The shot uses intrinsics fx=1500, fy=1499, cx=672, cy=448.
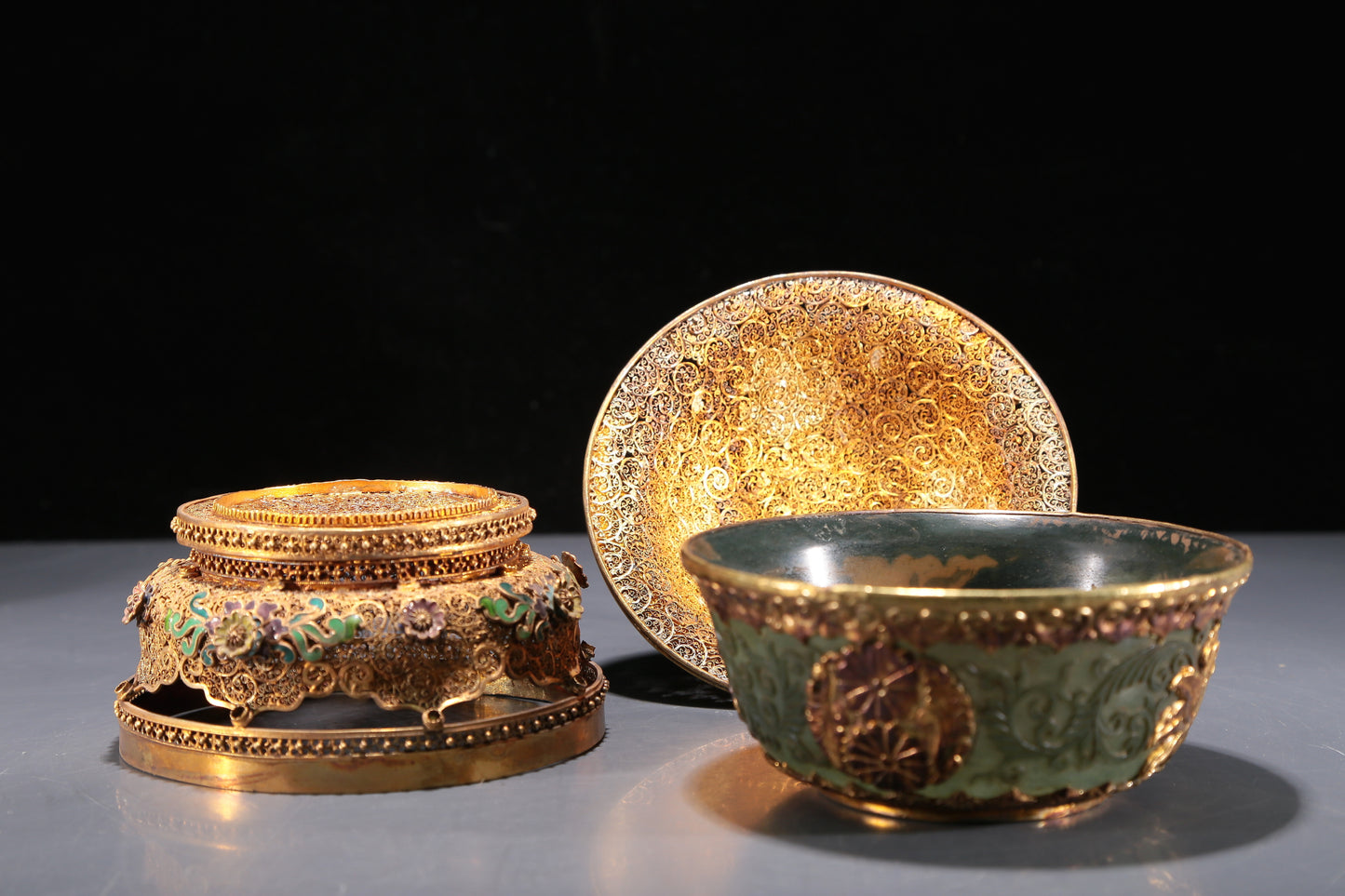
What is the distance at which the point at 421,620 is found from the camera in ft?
7.46

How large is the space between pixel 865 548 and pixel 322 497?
0.94 metres

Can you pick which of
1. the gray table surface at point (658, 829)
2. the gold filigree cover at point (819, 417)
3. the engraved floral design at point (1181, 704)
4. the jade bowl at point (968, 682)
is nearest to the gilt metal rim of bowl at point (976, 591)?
the jade bowl at point (968, 682)

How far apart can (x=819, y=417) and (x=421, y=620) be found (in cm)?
114

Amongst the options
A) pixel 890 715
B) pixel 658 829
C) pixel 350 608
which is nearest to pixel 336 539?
pixel 350 608

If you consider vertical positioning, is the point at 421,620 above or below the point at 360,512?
below

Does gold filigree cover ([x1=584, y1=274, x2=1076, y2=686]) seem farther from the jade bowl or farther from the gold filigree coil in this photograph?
the jade bowl

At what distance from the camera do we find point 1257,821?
2.12 m

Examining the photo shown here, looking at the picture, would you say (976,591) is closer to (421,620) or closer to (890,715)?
(890,715)

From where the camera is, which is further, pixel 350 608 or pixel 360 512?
pixel 360 512

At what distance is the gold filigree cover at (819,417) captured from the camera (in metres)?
2.96

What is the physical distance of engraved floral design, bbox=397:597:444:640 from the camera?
227cm

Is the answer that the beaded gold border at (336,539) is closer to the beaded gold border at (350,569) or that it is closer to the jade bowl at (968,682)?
the beaded gold border at (350,569)

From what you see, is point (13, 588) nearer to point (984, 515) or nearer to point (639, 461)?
point (639, 461)

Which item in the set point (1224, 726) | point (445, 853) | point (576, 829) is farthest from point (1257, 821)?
point (445, 853)
